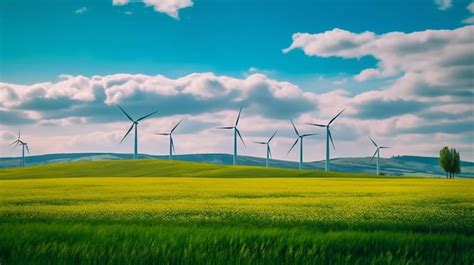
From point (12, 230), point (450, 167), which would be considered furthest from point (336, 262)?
point (450, 167)

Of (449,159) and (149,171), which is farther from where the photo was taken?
(449,159)

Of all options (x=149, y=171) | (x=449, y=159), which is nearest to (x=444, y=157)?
(x=449, y=159)

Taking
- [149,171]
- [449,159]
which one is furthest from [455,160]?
[149,171]

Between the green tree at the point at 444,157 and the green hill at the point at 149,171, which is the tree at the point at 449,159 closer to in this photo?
the green tree at the point at 444,157

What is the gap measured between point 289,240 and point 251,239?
0.83m

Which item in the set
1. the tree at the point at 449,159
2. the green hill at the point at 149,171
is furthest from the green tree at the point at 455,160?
the green hill at the point at 149,171

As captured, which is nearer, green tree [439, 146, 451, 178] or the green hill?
the green hill

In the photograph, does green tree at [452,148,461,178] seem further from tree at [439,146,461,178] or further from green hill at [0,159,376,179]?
green hill at [0,159,376,179]

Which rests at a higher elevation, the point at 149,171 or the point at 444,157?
the point at 444,157

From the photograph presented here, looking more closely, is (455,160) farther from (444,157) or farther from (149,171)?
(149,171)

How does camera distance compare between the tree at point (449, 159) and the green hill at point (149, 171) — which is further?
the tree at point (449, 159)

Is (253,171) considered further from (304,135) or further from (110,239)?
(110,239)

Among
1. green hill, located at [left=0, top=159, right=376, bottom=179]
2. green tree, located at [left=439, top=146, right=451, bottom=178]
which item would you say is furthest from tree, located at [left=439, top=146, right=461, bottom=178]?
green hill, located at [left=0, top=159, right=376, bottom=179]

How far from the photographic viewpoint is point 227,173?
94.4 metres
